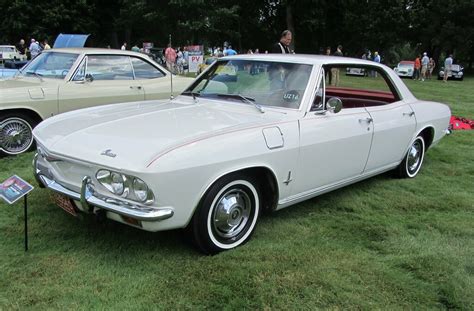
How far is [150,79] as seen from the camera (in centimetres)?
775

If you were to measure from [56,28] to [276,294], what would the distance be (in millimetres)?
42559

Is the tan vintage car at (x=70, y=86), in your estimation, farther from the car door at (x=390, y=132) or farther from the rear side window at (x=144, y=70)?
the car door at (x=390, y=132)

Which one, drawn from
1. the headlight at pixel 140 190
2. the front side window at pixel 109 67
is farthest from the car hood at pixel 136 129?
the front side window at pixel 109 67

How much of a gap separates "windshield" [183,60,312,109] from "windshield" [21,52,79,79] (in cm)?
313

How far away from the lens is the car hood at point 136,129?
3.15 metres

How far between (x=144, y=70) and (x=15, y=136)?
2350 millimetres

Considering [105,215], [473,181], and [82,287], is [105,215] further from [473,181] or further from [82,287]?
[473,181]

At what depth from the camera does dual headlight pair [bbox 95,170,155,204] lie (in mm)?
3057

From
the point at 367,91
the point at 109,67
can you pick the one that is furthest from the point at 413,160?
the point at 109,67

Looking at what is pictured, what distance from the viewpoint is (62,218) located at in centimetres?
412

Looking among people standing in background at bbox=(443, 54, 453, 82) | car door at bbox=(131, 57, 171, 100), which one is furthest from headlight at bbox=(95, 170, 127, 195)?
people standing in background at bbox=(443, 54, 453, 82)

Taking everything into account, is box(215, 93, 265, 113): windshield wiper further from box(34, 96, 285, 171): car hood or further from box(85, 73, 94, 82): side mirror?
box(85, 73, 94, 82): side mirror

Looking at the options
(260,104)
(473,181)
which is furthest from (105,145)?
(473,181)

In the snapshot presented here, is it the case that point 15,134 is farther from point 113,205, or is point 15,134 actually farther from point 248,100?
point 113,205
